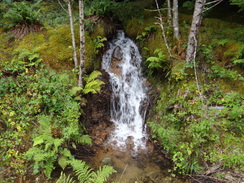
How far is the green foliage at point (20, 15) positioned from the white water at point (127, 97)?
3831mm

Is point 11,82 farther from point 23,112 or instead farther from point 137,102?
point 137,102

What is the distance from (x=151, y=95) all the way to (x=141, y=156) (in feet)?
9.05

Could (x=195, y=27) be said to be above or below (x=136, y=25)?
below

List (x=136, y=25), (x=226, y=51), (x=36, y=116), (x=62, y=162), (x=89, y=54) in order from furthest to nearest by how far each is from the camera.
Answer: (x=136, y=25) → (x=89, y=54) → (x=226, y=51) → (x=36, y=116) → (x=62, y=162)

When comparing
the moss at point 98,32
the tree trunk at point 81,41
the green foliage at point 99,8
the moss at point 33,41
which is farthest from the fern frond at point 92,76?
the green foliage at point 99,8

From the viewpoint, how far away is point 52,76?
5.79 meters

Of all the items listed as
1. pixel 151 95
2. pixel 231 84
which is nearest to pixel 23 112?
pixel 151 95

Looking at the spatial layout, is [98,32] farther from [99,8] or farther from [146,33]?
[146,33]

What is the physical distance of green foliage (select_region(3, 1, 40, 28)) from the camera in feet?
22.0

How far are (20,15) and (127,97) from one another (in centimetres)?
609

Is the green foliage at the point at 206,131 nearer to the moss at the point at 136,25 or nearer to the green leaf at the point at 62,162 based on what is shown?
the green leaf at the point at 62,162

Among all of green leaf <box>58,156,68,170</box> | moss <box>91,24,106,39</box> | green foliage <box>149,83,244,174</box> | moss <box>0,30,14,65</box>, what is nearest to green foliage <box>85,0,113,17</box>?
moss <box>91,24,106,39</box>

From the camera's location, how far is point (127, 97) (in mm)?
7418

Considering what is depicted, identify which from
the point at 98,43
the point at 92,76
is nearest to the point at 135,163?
the point at 92,76
